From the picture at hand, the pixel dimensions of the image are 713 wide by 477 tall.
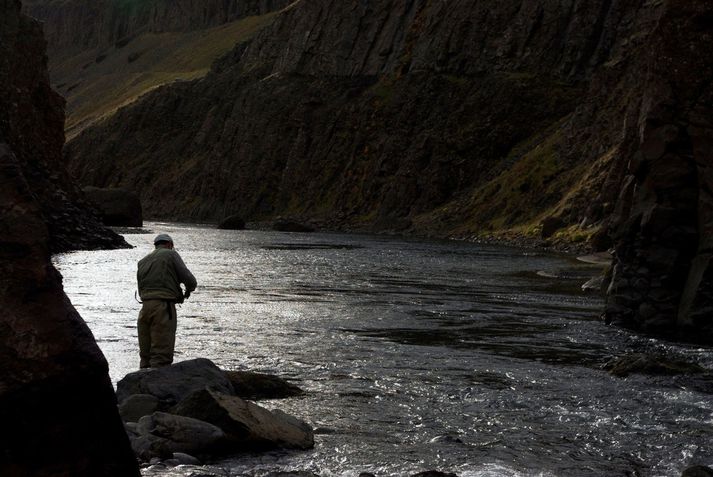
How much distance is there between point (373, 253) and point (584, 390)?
4332cm

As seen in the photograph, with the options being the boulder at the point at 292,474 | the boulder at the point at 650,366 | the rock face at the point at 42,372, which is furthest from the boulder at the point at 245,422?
the boulder at the point at 650,366

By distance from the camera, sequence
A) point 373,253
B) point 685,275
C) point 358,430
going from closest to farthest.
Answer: point 358,430
point 685,275
point 373,253

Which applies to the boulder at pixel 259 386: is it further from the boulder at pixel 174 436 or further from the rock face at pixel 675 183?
the rock face at pixel 675 183

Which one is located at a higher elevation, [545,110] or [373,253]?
[545,110]

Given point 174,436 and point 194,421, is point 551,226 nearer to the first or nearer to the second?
point 194,421

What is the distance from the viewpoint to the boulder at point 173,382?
14234 millimetres

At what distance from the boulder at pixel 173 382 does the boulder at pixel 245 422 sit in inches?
33.6

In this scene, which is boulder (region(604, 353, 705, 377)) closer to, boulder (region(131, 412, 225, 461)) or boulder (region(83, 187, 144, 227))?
boulder (region(131, 412, 225, 461))

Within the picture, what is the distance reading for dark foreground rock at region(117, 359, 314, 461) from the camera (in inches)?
483

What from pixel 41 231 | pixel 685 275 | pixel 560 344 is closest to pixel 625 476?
pixel 41 231

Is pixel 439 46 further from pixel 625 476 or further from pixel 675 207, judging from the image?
pixel 625 476

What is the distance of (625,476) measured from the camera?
11.8 metres

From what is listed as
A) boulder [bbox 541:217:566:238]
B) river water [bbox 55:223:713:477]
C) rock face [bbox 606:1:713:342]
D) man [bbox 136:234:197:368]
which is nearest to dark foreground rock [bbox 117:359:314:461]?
river water [bbox 55:223:713:477]

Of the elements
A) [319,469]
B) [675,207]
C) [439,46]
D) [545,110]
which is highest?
[439,46]
